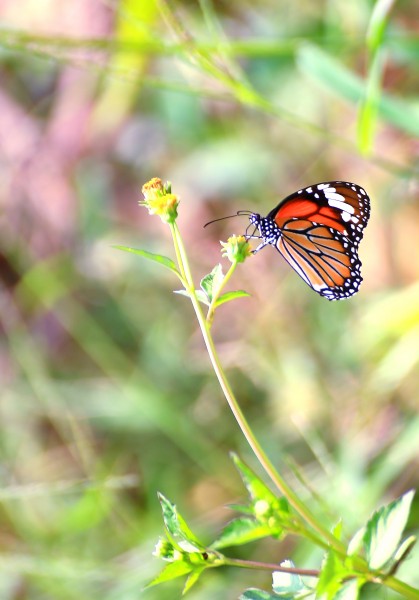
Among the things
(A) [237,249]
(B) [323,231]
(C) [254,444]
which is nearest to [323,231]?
(B) [323,231]

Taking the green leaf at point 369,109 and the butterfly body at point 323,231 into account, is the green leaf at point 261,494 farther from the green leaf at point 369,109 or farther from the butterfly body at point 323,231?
the green leaf at point 369,109

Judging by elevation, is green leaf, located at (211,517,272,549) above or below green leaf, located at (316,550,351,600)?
above

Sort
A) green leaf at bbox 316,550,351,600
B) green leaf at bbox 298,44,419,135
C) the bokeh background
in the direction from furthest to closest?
the bokeh background → green leaf at bbox 298,44,419,135 → green leaf at bbox 316,550,351,600

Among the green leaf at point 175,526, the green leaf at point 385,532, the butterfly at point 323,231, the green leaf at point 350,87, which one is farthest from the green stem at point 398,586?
the green leaf at point 350,87

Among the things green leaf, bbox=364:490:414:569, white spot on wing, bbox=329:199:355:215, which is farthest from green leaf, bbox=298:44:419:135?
green leaf, bbox=364:490:414:569

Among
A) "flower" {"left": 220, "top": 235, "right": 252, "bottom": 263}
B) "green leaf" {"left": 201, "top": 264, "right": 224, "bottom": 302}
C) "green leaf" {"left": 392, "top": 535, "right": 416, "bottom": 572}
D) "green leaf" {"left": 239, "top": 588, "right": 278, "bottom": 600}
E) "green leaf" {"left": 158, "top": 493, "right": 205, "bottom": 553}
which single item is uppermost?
"flower" {"left": 220, "top": 235, "right": 252, "bottom": 263}

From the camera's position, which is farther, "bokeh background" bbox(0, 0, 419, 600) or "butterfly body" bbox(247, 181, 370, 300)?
"bokeh background" bbox(0, 0, 419, 600)

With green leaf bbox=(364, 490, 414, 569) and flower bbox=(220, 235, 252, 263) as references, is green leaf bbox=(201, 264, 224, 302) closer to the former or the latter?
flower bbox=(220, 235, 252, 263)

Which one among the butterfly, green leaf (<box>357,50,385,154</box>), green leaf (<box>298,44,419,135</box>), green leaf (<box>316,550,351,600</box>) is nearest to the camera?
green leaf (<box>316,550,351,600</box>)
